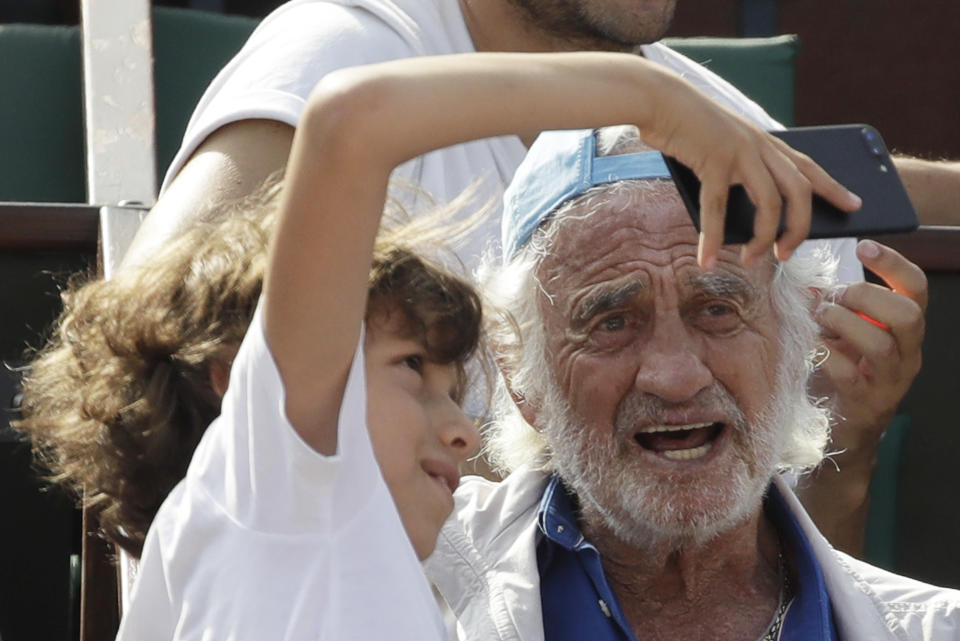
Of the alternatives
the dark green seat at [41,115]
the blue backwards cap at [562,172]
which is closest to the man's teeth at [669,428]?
the blue backwards cap at [562,172]

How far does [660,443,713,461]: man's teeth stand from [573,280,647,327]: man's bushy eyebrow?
0.68 feet

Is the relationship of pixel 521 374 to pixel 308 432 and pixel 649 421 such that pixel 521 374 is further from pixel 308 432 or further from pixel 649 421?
pixel 308 432

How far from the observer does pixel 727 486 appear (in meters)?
2.20

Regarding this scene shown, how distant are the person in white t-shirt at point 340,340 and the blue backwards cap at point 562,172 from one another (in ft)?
2.39

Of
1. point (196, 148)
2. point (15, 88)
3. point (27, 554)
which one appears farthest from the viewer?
point (15, 88)

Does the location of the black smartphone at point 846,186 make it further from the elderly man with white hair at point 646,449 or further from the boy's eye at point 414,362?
the elderly man with white hair at point 646,449

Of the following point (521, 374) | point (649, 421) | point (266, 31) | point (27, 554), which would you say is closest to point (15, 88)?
point (266, 31)

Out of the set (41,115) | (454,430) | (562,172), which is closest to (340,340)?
(454,430)

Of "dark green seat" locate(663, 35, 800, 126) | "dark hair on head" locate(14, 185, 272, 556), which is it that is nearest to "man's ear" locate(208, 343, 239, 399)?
"dark hair on head" locate(14, 185, 272, 556)

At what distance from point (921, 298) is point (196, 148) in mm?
1176

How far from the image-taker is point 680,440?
2.26m

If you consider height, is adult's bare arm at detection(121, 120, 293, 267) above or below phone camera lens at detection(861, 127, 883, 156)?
below

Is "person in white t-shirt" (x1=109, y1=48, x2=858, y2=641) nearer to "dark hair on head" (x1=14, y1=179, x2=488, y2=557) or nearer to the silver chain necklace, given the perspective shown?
"dark hair on head" (x1=14, y1=179, x2=488, y2=557)

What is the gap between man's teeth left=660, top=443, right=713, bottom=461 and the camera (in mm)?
2225
